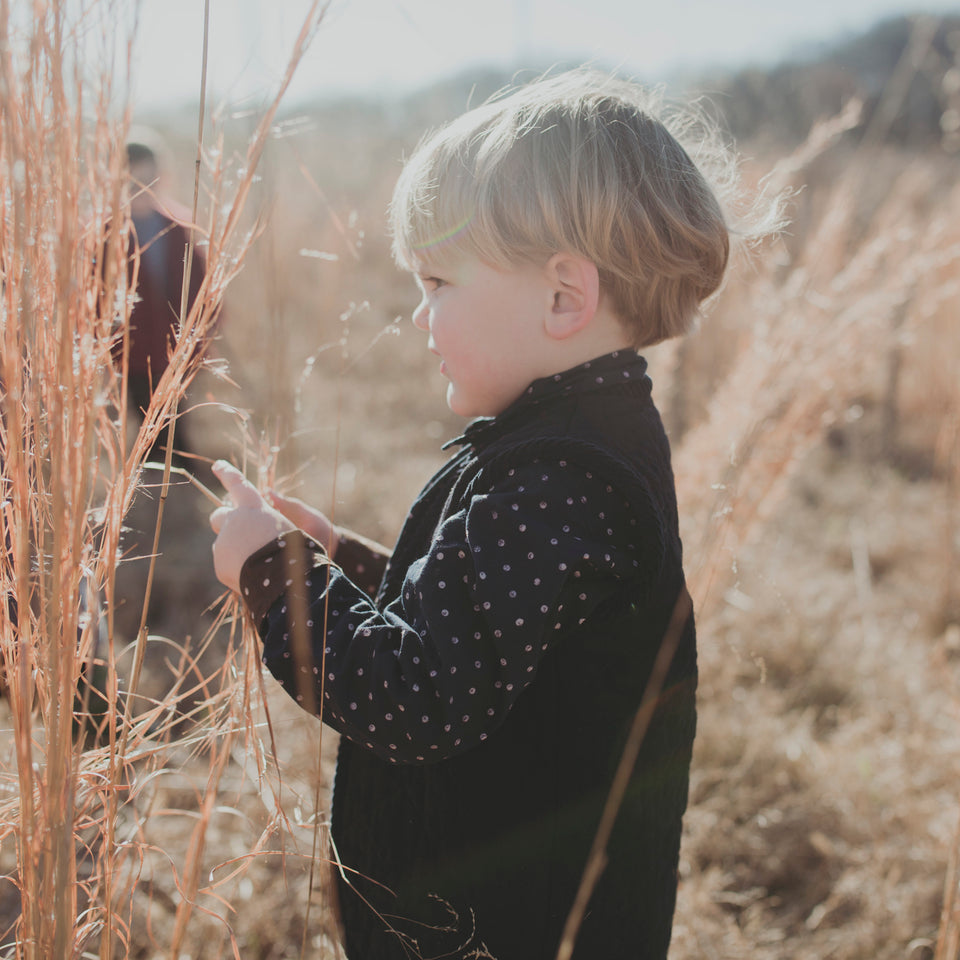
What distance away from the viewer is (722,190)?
121cm

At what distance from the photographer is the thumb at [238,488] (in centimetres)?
93

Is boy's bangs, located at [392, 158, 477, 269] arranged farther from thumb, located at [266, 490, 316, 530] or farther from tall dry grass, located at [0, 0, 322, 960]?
thumb, located at [266, 490, 316, 530]

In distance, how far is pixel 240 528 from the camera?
2.97 ft

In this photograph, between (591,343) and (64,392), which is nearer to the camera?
(64,392)

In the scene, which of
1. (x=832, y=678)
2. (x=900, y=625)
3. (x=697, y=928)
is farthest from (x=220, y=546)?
(x=900, y=625)

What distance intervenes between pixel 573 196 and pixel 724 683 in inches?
74.2

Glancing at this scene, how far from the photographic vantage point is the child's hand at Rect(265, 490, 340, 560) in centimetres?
113

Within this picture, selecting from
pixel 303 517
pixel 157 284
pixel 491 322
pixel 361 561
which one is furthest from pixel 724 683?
pixel 157 284

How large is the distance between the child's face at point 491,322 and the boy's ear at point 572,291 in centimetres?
1

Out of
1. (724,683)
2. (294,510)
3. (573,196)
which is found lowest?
(724,683)

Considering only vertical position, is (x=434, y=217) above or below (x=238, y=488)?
above

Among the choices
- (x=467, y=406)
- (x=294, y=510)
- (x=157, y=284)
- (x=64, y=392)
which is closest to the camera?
(x=64, y=392)

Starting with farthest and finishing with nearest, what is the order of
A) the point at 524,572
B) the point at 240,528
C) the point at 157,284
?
the point at 157,284
the point at 240,528
the point at 524,572

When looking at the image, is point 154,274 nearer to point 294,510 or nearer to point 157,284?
point 157,284
